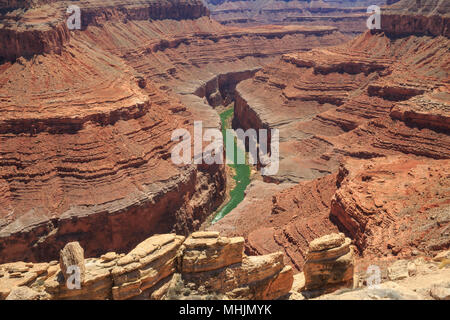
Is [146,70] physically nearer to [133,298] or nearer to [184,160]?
[184,160]

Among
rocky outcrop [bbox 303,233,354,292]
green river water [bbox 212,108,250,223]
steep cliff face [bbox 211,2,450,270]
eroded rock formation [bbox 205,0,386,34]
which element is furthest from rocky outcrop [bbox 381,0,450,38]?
eroded rock formation [bbox 205,0,386,34]

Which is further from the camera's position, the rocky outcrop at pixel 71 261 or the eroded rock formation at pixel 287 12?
the eroded rock formation at pixel 287 12

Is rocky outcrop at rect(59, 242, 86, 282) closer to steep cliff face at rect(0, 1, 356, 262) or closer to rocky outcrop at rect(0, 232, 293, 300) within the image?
rocky outcrop at rect(0, 232, 293, 300)

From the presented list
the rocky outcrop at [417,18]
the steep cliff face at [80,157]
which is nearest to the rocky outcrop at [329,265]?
the steep cliff face at [80,157]

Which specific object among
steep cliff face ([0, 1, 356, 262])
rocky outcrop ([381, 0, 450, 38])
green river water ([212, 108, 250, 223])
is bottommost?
green river water ([212, 108, 250, 223])

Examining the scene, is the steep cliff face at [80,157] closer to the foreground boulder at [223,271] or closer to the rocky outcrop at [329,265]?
the foreground boulder at [223,271]

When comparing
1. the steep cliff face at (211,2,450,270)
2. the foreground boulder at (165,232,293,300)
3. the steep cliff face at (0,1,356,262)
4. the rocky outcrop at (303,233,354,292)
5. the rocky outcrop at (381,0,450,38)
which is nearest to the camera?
the foreground boulder at (165,232,293,300)

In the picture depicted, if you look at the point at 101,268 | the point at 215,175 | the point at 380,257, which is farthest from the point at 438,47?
the point at 101,268
